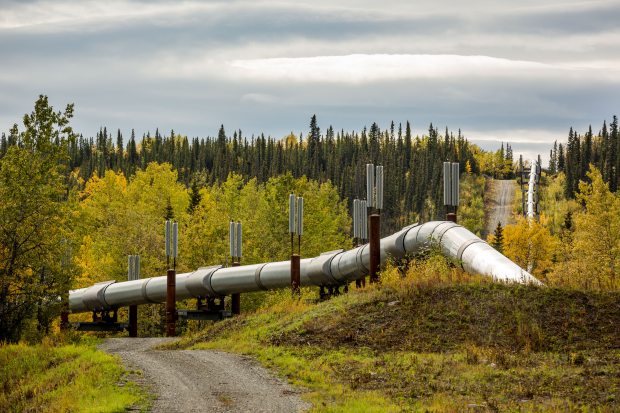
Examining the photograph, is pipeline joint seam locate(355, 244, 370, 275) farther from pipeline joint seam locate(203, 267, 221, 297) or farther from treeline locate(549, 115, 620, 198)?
treeline locate(549, 115, 620, 198)

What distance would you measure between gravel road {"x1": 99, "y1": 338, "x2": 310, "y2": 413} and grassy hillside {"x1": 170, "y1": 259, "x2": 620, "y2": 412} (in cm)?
67

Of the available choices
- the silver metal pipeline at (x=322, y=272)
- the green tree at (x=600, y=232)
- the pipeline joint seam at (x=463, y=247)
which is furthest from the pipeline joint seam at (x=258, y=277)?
the green tree at (x=600, y=232)

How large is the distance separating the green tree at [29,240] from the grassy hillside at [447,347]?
8340mm

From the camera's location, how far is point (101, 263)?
6197cm

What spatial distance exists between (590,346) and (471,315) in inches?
141

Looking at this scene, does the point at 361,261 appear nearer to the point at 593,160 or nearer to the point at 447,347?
the point at 447,347

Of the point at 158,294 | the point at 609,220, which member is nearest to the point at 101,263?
the point at 158,294

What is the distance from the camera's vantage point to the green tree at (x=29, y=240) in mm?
36250

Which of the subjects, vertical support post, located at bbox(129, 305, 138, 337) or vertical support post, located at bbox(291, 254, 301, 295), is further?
vertical support post, located at bbox(129, 305, 138, 337)

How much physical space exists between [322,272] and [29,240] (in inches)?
463

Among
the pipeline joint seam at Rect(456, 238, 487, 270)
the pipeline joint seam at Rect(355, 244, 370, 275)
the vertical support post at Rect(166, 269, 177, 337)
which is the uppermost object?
the pipeline joint seam at Rect(456, 238, 487, 270)

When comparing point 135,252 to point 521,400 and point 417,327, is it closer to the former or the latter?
point 417,327

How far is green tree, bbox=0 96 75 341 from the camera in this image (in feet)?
119

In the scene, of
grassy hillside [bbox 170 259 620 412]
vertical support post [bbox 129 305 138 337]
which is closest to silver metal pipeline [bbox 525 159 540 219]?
vertical support post [bbox 129 305 138 337]
